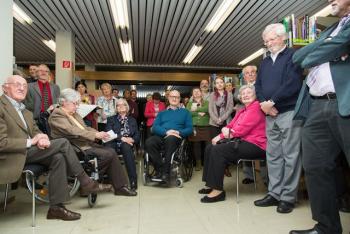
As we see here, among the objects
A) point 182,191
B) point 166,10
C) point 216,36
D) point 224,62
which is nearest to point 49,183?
point 182,191

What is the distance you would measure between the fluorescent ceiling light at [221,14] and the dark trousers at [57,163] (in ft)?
13.7

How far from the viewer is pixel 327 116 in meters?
1.83

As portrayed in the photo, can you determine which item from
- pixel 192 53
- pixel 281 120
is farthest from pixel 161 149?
pixel 192 53

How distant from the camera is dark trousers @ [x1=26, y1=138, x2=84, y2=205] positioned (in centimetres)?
251

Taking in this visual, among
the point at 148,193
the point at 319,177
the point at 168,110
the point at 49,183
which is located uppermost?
the point at 168,110

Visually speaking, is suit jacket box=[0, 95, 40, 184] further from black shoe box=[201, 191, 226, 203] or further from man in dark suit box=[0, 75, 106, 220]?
black shoe box=[201, 191, 226, 203]

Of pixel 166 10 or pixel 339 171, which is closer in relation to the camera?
pixel 339 171

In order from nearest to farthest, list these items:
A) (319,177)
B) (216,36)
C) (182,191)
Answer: (319,177), (182,191), (216,36)

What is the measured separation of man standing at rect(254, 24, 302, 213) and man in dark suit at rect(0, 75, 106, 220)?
5.20 feet

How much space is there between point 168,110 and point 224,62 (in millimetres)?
7446

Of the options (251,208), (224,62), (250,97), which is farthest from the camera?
(224,62)

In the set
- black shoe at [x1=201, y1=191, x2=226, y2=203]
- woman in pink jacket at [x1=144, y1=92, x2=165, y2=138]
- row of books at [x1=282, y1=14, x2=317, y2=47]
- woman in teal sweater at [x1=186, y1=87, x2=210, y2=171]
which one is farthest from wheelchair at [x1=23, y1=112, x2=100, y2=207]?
woman in pink jacket at [x1=144, y1=92, x2=165, y2=138]

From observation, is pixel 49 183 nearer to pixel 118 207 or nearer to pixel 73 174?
pixel 73 174

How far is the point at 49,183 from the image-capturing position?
2514 millimetres
